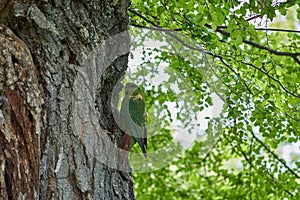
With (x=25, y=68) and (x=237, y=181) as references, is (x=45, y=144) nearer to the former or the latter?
(x=25, y=68)

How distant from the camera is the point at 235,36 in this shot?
259 centimetres

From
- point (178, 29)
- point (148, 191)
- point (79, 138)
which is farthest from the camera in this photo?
point (148, 191)

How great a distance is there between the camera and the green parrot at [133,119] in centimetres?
224

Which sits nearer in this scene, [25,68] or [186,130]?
[25,68]

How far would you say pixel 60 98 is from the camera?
1.86 meters

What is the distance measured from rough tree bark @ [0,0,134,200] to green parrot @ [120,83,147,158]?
0.42 feet

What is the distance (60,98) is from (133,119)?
2.25ft

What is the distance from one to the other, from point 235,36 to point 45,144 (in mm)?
1190

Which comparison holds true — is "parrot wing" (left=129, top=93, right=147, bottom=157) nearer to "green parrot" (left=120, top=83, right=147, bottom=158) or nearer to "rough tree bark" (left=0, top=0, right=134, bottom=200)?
"green parrot" (left=120, top=83, right=147, bottom=158)

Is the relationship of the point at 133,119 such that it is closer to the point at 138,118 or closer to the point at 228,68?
the point at 138,118

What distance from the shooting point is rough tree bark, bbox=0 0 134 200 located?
1.67 meters

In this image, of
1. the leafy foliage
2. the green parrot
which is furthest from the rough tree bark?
the leafy foliage

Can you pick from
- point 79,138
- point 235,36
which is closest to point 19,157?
point 79,138

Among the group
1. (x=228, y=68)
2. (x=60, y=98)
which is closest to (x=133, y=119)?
(x=60, y=98)
